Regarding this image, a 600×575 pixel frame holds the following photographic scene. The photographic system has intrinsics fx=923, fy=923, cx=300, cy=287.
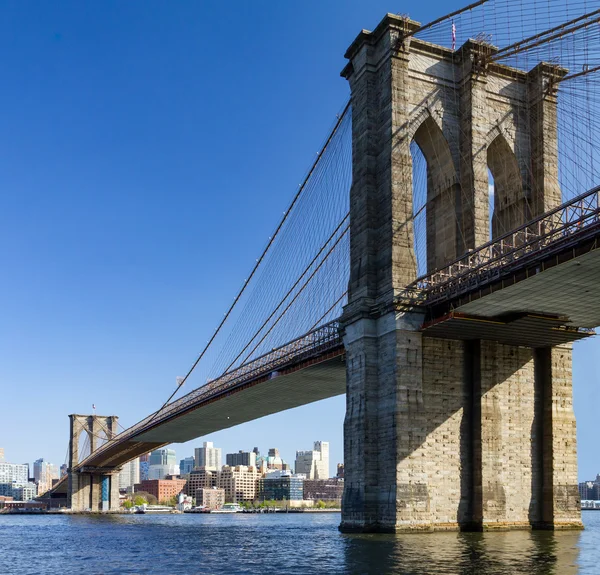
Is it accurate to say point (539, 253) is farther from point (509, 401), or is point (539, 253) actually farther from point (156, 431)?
point (156, 431)

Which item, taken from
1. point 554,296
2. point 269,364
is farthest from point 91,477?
point 554,296

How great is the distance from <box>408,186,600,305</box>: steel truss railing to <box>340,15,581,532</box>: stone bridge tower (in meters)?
1.11

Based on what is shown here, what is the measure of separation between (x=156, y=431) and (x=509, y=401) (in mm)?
53320

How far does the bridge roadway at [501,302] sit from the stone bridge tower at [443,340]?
1.48m

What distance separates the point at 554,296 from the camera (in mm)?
40500

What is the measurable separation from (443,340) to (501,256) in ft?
25.5

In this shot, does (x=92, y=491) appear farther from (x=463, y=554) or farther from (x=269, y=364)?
(x=463, y=554)

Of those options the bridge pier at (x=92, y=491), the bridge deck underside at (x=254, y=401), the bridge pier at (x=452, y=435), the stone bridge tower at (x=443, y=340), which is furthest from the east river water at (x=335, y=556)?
the bridge pier at (x=92, y=491)

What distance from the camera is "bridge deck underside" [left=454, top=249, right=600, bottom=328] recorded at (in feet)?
121

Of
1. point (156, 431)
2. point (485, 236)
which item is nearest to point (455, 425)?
point (485, 236)

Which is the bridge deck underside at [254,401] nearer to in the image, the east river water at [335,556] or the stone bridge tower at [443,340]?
the stone bridge tower at [443,340]

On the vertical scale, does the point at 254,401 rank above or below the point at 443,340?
below

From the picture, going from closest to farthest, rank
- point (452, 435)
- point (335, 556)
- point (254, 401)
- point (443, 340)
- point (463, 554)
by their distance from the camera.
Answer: point (463, 554) → point (335, 556) → point (452, 435) → point (443, 340) → point (254, 401)

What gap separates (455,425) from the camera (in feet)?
147
